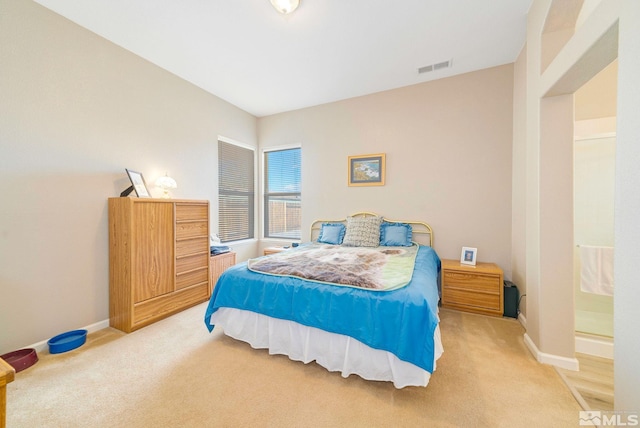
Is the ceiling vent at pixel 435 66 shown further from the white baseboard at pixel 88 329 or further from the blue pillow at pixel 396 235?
the white baseboard at pixel 88 329

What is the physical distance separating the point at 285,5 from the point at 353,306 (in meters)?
2.53

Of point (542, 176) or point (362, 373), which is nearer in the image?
point (362, 373)

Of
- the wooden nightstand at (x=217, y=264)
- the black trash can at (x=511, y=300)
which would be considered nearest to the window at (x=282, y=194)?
the wooden nightstand at (x=217, y=264)

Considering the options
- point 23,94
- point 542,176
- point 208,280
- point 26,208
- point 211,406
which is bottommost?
point 211,406

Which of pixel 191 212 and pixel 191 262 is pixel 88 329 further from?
pixel 191 212

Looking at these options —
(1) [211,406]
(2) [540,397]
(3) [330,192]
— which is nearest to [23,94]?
(1) [211,406]

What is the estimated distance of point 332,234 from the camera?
12.2 feet

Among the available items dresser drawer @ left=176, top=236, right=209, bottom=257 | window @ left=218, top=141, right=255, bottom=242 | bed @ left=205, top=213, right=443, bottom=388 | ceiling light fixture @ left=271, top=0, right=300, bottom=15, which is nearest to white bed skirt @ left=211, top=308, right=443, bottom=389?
bed @ left=205, top=213, right=443, bottom=388

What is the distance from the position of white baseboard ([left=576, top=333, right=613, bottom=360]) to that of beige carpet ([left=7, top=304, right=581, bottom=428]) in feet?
1.45

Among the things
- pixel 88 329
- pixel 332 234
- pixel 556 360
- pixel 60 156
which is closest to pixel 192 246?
pixel 88 329

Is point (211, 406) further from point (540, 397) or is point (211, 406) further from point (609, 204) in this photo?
point (609, 204)

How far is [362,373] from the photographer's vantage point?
1677 mm

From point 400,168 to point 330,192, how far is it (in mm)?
1224

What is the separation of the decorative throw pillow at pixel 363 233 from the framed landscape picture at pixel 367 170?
0.64 metres
